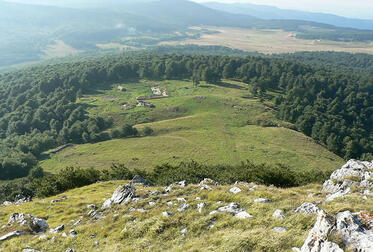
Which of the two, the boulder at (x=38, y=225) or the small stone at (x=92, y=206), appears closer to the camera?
the boulder at (x=38, y=225)

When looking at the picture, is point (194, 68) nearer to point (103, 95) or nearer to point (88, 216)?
point (103, 95)

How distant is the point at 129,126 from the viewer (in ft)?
364

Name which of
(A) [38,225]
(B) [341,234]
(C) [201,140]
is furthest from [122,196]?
(C) [201,140]

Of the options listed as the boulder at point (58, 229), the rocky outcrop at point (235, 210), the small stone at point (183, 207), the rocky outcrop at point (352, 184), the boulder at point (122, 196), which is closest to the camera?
the rocky outcrop at point (235, 210)

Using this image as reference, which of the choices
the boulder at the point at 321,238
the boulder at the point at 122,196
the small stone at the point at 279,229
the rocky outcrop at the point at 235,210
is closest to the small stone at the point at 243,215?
the rocky outcrop at the point at 235,210

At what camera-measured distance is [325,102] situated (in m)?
148

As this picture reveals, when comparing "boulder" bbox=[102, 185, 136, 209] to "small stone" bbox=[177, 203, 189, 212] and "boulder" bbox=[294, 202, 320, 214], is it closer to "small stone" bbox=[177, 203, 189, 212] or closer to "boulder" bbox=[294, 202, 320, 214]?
"small stone" bbox=[177, 203, 189, 212]

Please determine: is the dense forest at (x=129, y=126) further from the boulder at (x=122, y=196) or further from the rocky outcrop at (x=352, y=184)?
the boulder at (x=122, y=196)

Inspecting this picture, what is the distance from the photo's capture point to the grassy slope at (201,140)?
87.2 m

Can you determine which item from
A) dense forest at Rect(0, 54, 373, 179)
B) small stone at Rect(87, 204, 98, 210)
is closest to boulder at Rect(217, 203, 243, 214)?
small stone at Rect(87, 204, 98, 210)

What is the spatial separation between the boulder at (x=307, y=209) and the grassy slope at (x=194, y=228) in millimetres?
629

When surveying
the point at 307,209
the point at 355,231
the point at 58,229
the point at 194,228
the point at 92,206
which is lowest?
the point at 92,206

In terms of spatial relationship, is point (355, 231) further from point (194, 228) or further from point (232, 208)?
point (194, 228)

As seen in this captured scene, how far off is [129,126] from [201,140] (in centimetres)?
3490
